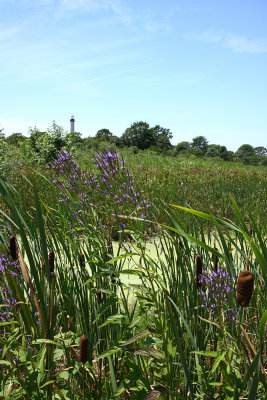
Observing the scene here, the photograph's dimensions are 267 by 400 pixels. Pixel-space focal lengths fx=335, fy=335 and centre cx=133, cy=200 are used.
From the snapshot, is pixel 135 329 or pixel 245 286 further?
pixel 135 329

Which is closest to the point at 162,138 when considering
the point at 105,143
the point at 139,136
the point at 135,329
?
the point at 139,136

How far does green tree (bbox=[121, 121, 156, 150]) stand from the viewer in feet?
156

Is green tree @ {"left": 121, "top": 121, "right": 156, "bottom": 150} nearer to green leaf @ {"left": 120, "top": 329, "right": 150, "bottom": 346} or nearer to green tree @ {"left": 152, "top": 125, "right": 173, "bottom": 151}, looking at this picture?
green tree @ {"left": 152, "top": 125, "right": 173, "bottom": 151}

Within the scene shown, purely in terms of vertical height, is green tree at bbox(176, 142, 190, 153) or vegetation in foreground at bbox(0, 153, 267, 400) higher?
green tree at bbox(176, 142, 190, 153)

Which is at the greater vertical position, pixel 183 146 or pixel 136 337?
pixel 183 146

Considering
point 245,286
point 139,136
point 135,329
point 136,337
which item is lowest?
point 135,329

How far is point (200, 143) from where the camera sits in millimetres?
69688

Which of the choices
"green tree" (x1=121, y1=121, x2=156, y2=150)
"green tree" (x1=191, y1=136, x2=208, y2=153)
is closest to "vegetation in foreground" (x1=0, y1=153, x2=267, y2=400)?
"green tree" (x1=121, y1=121, x2=156, y2=150)

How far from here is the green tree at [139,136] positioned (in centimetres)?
4766

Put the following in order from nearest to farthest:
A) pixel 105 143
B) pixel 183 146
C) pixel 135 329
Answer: pixel 135 329 → pixel 105 143 → pixel 183 146

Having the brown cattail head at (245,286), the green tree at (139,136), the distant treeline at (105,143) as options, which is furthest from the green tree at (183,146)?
the brown cattail head at (245,286)

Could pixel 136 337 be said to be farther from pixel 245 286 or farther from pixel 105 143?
pixel 105 143

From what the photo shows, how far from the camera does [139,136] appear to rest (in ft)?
157

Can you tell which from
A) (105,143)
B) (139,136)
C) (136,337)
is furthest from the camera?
(139,136)
